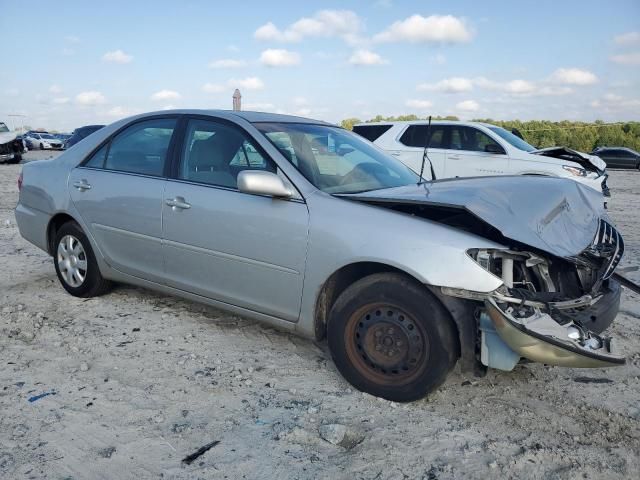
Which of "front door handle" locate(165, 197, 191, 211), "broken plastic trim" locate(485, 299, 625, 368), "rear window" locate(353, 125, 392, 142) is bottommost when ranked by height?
"broken plastic trim" locate(485, 299, 625, 368)

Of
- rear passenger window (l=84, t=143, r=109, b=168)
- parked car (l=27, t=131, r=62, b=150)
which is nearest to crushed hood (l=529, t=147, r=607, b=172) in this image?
rear passenger window (l=84, t=143, r=109, b=168)

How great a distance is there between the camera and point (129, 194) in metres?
4.12

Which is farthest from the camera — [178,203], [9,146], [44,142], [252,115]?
[44,142]

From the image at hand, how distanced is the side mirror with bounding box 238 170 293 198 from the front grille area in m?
1.82

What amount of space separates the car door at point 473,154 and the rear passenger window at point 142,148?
718 centimetres

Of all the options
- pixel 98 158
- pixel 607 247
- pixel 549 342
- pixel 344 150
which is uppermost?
pixel 344 150

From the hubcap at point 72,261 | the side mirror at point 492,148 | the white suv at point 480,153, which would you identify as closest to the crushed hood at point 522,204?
the hubcap at point 72,261

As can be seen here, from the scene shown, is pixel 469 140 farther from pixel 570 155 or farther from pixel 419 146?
pixel 570 155

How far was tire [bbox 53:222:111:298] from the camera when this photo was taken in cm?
455

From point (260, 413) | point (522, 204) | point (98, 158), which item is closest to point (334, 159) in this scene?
point (522, 204)

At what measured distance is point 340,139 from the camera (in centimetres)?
417

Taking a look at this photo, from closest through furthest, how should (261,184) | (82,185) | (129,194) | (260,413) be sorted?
(260,413), (261,184), (129,194), (82,185)

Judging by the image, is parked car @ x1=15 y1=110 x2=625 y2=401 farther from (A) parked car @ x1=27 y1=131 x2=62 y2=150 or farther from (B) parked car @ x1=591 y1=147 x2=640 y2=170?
(A) parked car @ x1=27 y1=131 x2=62 y2=150

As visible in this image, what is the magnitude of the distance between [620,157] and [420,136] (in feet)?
74.5
